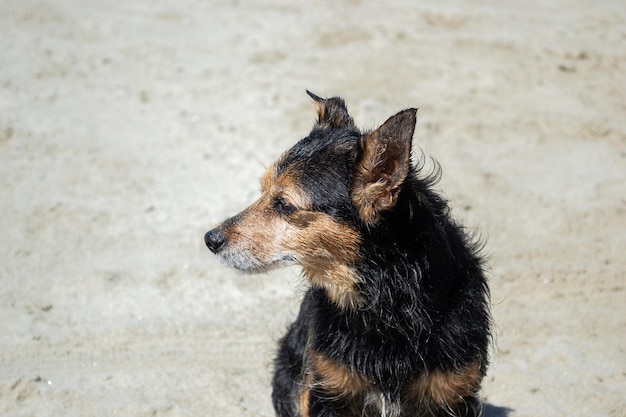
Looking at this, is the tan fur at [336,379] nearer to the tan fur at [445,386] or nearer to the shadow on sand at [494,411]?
the tan fur at [445,386]

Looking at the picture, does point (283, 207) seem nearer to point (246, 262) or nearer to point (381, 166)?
point (246, 262)

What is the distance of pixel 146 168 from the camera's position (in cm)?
823

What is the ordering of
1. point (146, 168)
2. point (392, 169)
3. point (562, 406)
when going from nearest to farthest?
point (392, 169), point (562, 406), point (146, 168)

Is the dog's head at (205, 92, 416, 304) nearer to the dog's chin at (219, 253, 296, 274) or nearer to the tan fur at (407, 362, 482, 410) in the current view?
the dog's chin at (219, 253, 296, 274)

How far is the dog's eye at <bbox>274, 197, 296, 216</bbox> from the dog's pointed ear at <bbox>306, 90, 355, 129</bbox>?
22.6 inches

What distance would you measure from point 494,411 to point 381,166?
2.33m

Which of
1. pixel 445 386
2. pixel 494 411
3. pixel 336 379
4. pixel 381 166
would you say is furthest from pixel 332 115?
pixel 494 411

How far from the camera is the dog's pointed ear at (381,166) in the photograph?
4090 millimetres

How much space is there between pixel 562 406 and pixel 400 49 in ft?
17.9

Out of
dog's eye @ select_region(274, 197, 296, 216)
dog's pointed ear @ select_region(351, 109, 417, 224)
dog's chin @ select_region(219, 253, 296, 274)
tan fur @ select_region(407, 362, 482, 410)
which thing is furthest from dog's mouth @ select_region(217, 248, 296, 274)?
tan fur @ select_region(407, 362, 482, 410)

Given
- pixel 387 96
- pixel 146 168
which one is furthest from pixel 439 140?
pixel 146 168

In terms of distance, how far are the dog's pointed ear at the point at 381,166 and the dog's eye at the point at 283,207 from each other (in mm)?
400

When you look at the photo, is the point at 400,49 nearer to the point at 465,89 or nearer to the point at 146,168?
the point at 465,89

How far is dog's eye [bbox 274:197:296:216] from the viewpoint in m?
4.58
